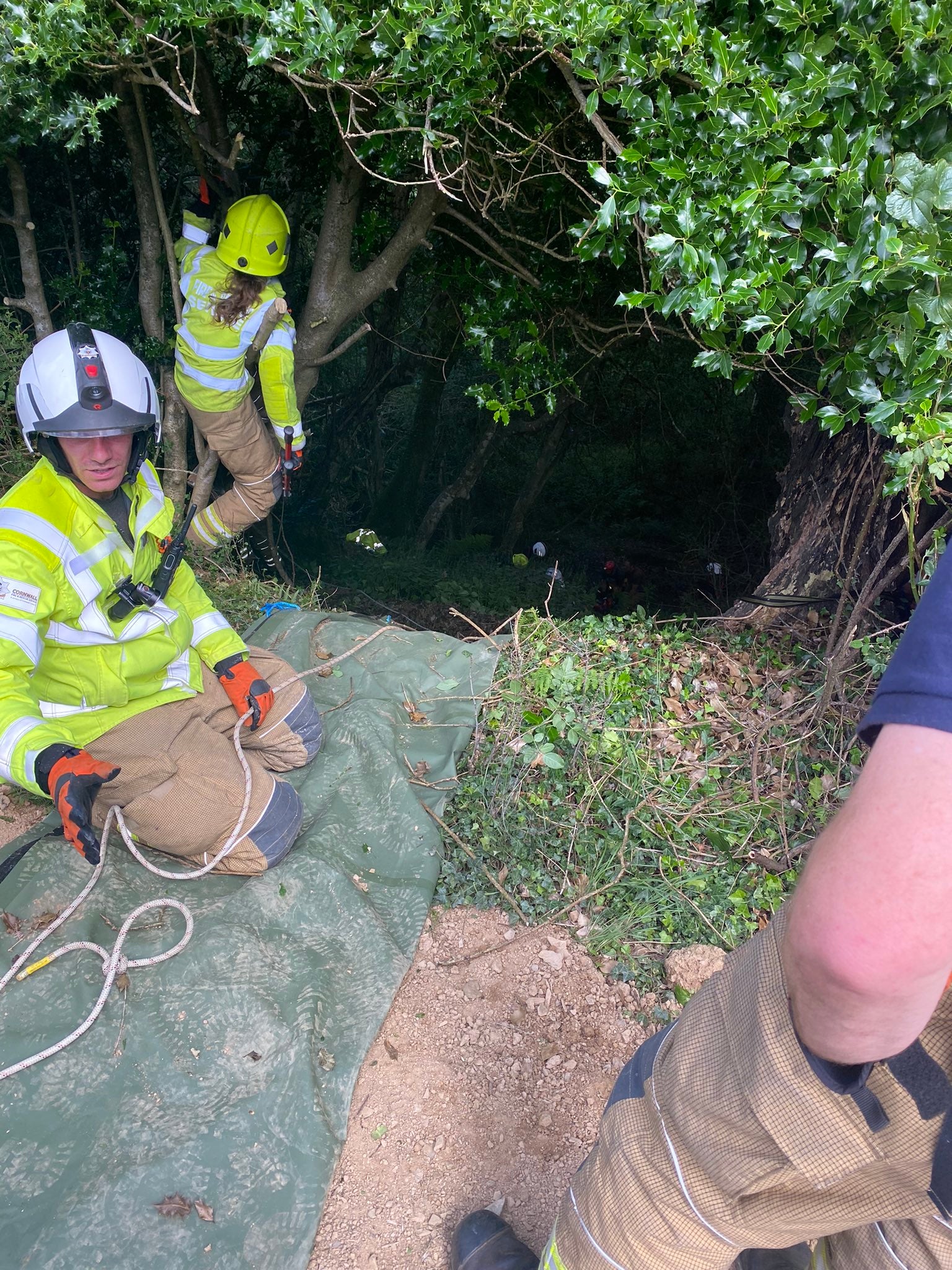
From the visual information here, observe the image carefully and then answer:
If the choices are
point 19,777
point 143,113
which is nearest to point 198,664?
point 19,777

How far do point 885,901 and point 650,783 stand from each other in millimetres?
2663

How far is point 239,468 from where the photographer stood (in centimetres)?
532

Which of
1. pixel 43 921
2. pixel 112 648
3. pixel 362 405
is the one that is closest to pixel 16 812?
pixel 43 921

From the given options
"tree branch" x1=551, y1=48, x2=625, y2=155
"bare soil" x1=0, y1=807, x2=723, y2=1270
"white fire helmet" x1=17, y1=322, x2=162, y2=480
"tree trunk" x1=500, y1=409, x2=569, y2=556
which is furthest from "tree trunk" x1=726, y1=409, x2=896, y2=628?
"tree trunk" x1=500, y1=409, x2=569, y2=556

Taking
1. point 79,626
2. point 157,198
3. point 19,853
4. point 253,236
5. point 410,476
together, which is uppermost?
point 157,198

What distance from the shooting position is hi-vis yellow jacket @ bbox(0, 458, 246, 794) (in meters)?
2.54

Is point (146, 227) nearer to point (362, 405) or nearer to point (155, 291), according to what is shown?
point (155, 291)

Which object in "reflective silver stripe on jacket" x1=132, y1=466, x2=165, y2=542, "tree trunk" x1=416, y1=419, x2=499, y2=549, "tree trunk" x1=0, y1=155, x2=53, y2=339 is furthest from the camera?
"tree trunk" x1=416, y1=419, x2=499, y2=549

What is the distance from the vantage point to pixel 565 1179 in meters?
2.45

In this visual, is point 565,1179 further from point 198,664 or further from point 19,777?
point 198,664

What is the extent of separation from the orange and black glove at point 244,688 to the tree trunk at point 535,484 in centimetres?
706

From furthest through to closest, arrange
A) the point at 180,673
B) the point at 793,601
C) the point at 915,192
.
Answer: the point at 793,601 → the point at 180,673 → the point at 915,192

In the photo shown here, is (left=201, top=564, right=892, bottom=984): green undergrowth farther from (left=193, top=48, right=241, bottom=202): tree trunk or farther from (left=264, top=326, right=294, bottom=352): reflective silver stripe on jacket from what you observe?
(left=193, top=48, right=241, bottom=202): tree trunk

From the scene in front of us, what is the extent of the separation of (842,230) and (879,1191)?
2.67 m
